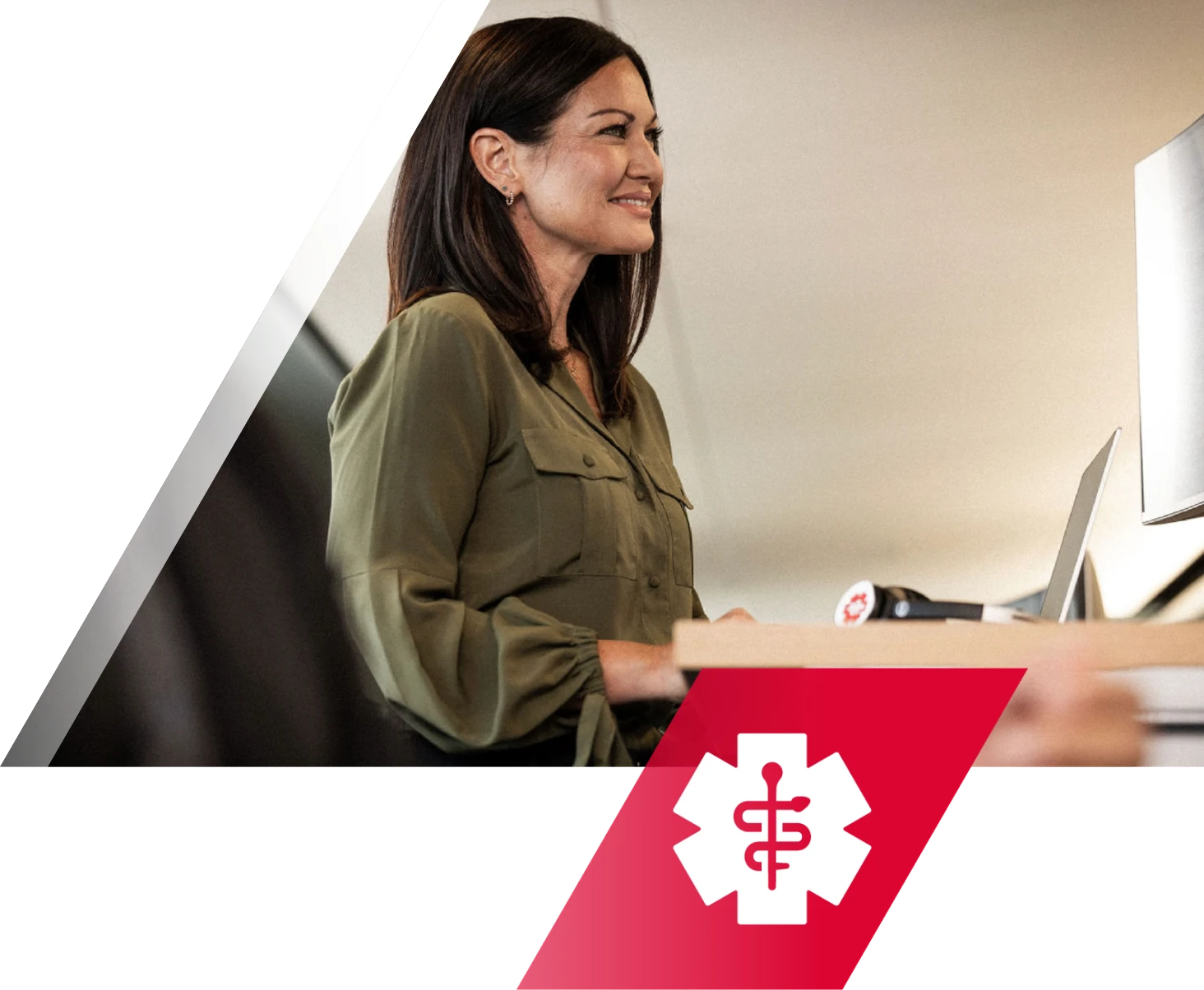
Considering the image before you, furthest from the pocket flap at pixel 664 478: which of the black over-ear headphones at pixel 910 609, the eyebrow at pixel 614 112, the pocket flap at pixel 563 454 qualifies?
the black over-ear headphones at pixel 910 609

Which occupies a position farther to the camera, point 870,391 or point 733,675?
point 870,391

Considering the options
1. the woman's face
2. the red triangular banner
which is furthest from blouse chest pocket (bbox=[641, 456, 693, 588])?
the red triangular banner

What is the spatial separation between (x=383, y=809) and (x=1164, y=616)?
1588 mm

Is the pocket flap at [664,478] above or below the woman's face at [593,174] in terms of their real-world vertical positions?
below

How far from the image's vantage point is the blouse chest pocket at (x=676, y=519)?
48.1 inches

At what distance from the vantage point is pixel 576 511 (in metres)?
1.09

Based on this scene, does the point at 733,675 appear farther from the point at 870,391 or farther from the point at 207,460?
the point at 870,391

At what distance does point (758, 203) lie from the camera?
6.77 feet

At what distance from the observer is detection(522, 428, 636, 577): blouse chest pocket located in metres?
1.08

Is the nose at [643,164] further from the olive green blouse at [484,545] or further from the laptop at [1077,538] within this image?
the laptop at [1077,538]

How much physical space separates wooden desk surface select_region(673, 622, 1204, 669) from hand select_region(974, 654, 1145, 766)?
0.8 inches

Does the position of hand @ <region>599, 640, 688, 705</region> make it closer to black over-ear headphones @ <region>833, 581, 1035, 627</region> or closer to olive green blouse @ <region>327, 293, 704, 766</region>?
olive green blouse @ <region>327, 293, 704, 766</region>

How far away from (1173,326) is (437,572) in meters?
0.59

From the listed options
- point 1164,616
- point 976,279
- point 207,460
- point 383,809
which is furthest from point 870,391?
point 383,809
